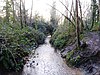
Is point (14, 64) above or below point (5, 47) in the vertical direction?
below

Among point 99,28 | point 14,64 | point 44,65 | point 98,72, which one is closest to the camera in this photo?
point 98,72

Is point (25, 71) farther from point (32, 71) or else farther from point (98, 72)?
point (98, 72)

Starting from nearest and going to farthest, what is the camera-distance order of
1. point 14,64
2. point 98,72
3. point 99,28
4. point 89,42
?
point 98,72 → point 14,64 → point 89,42 → point 99,28

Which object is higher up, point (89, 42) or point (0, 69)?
point (89, 42)

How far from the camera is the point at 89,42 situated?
15.4 m

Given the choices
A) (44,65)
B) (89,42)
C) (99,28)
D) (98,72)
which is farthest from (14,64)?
(99,28)

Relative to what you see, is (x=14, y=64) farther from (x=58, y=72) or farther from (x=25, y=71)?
(x=58, y=72)

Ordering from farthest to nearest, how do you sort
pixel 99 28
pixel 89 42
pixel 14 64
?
pixel 99 28, pixel 89 42, pixel 14 64

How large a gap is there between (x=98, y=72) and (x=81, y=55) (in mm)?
3446

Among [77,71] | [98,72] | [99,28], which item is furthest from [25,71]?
[99,28]

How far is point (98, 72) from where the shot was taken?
1042 centimetres

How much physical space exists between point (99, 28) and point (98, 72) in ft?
33.1

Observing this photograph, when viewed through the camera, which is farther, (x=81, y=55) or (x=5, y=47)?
(x=81, y=55)

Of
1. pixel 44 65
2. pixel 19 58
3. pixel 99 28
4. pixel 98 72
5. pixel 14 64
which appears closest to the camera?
pixel 98 72
